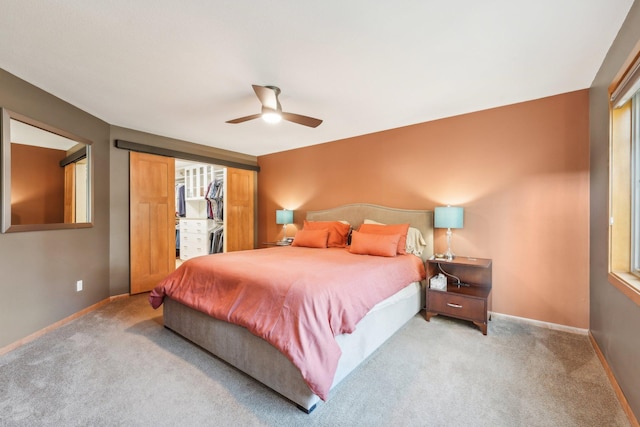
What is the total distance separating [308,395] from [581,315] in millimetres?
2830

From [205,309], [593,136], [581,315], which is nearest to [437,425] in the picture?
[205,309]

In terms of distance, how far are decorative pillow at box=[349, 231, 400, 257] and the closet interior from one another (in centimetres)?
368

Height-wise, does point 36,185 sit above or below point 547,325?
above

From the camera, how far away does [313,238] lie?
12.7ft

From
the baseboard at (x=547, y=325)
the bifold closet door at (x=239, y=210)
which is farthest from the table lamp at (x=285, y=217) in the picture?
the baseboard at (x=547, y=325)

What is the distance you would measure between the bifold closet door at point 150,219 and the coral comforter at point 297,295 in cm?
164

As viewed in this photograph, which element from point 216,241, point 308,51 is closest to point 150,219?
point 216,241

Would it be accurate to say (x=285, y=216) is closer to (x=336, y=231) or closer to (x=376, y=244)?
(x=336, y=231)

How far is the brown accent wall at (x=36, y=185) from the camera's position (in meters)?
2.49

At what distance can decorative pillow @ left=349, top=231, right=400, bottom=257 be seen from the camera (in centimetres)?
310

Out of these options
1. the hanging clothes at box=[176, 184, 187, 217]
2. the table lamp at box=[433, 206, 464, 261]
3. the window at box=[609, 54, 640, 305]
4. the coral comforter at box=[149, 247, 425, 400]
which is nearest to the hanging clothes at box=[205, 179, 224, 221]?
the hanging clothes at box=[176, 184, 187, 217]

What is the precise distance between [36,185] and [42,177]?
0.12 m

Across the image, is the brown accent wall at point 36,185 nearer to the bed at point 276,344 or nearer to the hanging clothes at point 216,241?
the bed at point 276,344

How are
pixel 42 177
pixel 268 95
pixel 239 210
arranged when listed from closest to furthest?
pixel 268 95 → pixel 42 177 → pixel 239 210
